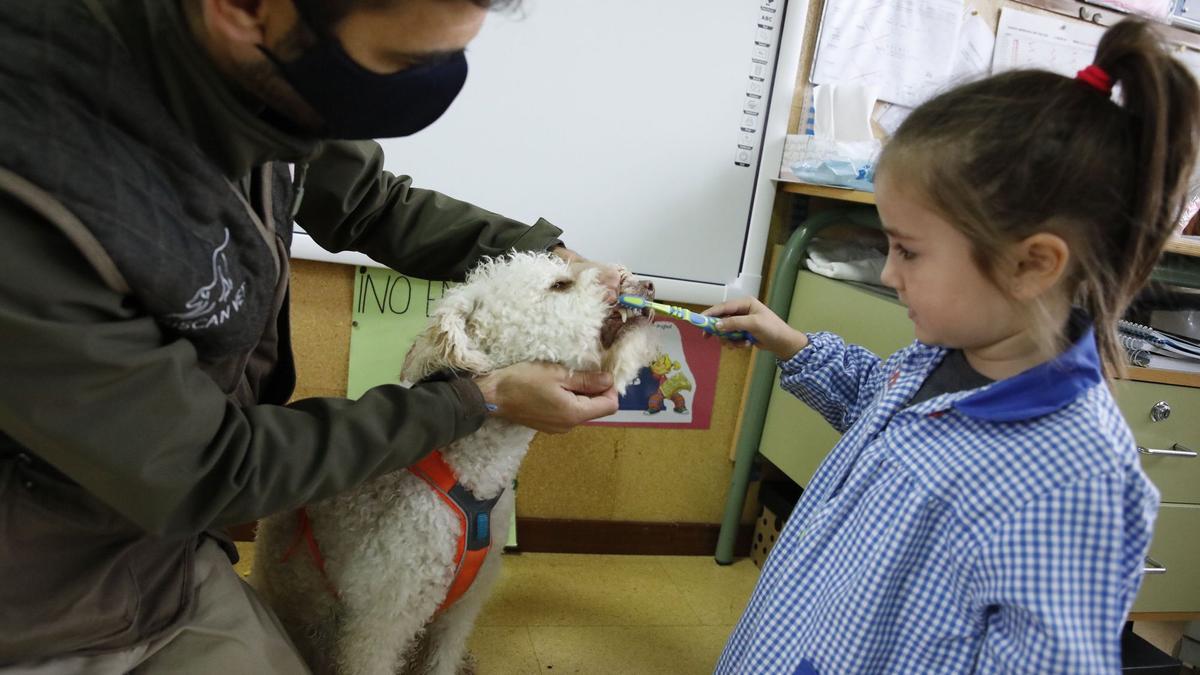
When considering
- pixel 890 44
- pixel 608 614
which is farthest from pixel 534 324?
pixel 890 44

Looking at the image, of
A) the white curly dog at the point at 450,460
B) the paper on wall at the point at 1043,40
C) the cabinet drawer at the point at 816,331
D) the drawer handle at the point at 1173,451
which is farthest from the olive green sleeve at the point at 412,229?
the paper on wall at the point at 1043,40

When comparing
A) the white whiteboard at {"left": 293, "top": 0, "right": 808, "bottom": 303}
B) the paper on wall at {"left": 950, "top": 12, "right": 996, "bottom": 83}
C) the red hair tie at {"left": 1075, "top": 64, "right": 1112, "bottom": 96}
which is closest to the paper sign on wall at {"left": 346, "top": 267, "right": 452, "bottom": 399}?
the white whiteboard at {"left": 293, "top": 0, "right": 808, "bottom": 303}

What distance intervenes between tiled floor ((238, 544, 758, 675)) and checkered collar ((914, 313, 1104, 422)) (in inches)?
45.9

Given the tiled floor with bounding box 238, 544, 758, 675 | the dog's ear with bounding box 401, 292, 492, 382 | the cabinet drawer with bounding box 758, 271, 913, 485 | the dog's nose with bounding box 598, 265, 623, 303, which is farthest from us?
the tiled floor with bounding box 238, 544, 758, 675

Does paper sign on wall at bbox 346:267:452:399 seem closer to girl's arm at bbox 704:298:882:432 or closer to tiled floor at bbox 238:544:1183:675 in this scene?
tiled floor at bbox 238:544:1183:675

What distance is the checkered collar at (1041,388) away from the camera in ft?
2.47

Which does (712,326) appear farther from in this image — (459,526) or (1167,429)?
(1167,429)

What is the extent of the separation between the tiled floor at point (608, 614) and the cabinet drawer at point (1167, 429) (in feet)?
3.23

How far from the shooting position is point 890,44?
6.05ft

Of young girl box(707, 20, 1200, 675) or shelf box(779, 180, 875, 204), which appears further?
shelf box(779, 180, 875, 204)

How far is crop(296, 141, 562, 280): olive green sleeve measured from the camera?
1.21m

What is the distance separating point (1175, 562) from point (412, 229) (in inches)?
62.7

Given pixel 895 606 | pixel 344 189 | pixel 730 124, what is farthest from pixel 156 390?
pixel 730 124

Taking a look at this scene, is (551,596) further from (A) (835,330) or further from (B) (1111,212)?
(B) (1111,212)
